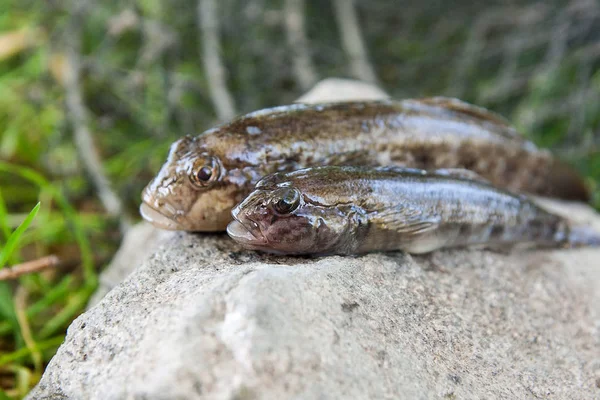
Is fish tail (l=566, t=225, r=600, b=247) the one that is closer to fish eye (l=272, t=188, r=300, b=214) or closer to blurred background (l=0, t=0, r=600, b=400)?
blurred background (l=0, t=0, r=600, b=400)

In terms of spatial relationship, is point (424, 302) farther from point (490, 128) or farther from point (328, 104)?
point (490, 128)

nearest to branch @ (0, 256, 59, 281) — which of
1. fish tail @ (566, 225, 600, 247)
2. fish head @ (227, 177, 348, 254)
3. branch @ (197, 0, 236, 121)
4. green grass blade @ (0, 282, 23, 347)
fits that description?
green grass blade @ (0, 282, 23, 347)

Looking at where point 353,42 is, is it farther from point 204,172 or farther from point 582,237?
point 204,172

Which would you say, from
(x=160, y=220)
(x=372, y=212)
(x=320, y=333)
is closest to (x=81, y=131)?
(x=160, y=220)

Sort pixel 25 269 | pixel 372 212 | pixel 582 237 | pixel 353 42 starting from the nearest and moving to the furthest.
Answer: pixel 372 212
pixel 25 269
pixel 582 237
pixel 353 42

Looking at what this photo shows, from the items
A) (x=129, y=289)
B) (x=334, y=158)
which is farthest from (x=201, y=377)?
(x=334, y=158)

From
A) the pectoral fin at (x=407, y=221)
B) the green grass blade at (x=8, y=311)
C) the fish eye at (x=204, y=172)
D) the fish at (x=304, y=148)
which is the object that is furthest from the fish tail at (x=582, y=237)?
the green grass blade at (x=8, y=311)

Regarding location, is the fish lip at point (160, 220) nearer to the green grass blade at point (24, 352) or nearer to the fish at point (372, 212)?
the fish at point (372, 212)
